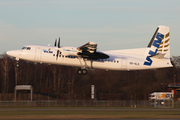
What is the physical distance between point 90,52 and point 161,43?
9544 mm

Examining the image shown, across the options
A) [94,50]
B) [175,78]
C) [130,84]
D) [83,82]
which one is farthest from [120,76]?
[94,50]

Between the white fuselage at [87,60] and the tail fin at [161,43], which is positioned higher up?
the tail fin at [161,43]

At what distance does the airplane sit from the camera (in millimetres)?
28859

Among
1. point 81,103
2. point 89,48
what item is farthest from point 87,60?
point 81,103

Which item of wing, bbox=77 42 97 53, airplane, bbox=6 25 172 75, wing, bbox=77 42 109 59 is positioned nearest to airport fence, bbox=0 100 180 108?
airplane, bbox=6 25 172 75

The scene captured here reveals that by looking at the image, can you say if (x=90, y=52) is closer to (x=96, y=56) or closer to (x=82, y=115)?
(x=96, y=56)

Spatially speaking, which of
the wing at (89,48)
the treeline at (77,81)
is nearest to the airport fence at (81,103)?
the treeline at (77,81)

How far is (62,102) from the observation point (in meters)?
48.1

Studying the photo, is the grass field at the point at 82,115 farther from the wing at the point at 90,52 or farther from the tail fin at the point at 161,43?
the tail fin at the point at 161,43

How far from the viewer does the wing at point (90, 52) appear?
28297 millimetres

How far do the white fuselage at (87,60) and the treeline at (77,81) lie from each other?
104ft

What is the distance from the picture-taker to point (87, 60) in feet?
98.2

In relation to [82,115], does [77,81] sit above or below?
above

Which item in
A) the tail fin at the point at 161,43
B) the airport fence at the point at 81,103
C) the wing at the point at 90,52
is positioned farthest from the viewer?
the airport fence at the point at 81,103
